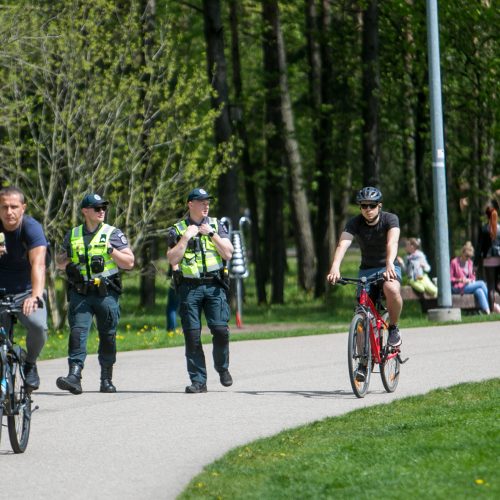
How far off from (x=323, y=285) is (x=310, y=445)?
24.9 m

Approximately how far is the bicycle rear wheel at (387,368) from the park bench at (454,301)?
34.2 ft

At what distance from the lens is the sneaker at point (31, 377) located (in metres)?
9.48

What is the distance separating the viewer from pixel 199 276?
1243 cm

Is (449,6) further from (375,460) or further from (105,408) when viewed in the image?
(375,460)

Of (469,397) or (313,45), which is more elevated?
(313,45)

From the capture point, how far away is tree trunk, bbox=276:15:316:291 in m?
32.4

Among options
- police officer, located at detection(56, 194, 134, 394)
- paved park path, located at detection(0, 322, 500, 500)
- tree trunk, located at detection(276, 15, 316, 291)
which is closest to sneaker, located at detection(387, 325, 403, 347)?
paved park path, located at detection(0, 322, 500, 500)

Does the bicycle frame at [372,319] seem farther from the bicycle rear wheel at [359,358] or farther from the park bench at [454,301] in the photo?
the park bench at [454,301]

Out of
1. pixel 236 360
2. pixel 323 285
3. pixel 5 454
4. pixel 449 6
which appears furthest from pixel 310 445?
pixel 323 285

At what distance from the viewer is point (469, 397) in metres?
11.2

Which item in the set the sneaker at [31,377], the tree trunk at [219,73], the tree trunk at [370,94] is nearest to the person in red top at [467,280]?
the tree trunk at [370,94]

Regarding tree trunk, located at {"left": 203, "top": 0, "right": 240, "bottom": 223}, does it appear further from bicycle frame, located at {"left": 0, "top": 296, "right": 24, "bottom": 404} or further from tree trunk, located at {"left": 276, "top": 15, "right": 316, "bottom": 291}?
bicycle frame, located at {"left": 0, "top": 296, "right": 24, "bottom": 404}

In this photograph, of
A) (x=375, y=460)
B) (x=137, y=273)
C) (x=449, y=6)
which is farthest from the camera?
(x=449, y=6)

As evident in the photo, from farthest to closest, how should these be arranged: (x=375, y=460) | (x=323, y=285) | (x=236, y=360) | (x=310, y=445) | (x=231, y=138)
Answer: (x=323, y=285)
(x=231, y=138)
(x=236, y=360)
(x=310, y=445)
(x=375, y=460)
